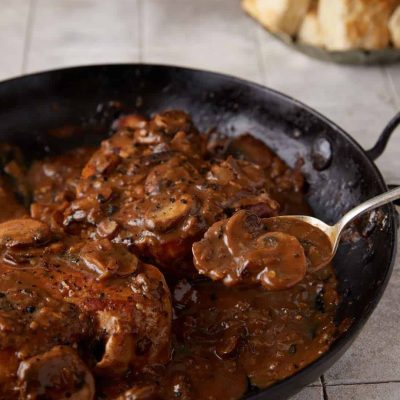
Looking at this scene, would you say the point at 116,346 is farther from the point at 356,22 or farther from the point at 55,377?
the point at 356,22

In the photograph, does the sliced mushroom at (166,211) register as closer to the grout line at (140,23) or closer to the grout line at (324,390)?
the grout line at (324,390)

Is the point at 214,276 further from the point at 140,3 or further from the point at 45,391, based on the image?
the point at 140,3

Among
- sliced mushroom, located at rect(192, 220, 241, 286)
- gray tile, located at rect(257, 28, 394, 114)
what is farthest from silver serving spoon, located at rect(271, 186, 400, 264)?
gray tile, located at rect(257, 28, 394, 114)

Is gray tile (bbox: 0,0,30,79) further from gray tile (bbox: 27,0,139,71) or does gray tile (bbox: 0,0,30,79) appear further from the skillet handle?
the skillet handle

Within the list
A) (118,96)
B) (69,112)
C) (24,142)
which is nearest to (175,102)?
(118,96)

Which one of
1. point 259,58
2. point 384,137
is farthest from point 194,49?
point 384,137

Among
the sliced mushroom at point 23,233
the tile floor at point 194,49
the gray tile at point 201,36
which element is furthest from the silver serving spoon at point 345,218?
the gray tile at point 201,36

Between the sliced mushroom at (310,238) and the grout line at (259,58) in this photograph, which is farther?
the grout line at (259,58)
